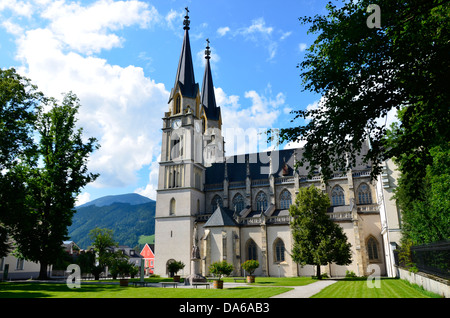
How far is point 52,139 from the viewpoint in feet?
100

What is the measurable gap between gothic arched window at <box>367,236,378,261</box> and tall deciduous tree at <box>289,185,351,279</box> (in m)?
7.14

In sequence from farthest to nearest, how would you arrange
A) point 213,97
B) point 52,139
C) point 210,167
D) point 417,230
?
point 213,97, point 210,167, point 52,139, point 417,230

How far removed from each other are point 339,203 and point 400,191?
51.2 feet

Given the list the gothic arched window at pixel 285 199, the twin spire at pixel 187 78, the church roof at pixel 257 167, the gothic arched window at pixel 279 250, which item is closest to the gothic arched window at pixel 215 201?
the church roof at pixel 257 167

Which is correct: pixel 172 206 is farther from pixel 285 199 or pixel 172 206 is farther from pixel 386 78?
pixel 386 78

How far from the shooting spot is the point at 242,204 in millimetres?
48344

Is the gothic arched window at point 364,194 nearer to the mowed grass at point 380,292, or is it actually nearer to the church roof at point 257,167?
the church roof at point 257,167

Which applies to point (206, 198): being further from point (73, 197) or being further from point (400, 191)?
point (400, 191)

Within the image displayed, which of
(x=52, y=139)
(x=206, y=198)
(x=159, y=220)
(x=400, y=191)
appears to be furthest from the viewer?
(x=206, y=198)

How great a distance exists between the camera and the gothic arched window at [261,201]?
47156 mm

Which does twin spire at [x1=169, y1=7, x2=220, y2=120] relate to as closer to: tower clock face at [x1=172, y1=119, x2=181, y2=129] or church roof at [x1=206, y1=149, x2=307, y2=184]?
tower clock face at [x1=172, y1=119, x2=181, y2=129]
